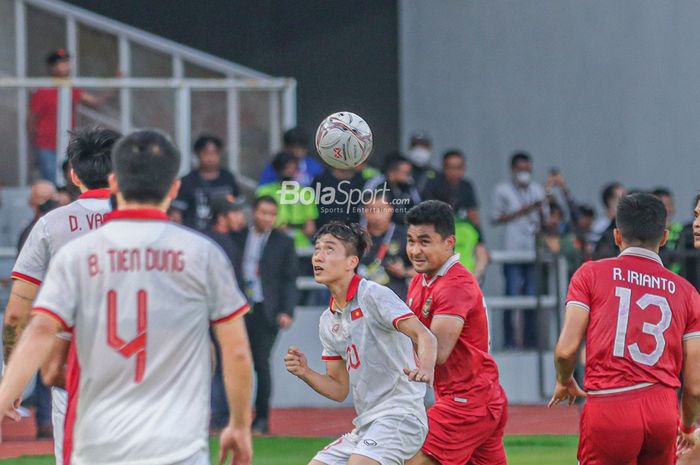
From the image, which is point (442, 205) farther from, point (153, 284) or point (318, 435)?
point (318, 435)

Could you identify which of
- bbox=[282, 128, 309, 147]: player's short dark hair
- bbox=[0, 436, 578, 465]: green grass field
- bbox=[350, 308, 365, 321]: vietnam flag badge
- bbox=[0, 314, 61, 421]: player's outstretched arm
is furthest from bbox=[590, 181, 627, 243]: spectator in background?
bbox=[0, 314, 61, 421]: player's outstretched arm

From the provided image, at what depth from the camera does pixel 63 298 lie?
4859mm

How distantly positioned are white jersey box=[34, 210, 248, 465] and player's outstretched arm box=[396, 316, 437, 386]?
179cm

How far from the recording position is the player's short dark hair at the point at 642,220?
680 centimetres

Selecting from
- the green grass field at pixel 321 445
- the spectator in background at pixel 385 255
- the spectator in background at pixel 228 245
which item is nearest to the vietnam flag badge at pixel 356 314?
the green grass field at pixel 321 445

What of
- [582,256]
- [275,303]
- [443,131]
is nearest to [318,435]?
[275,303]

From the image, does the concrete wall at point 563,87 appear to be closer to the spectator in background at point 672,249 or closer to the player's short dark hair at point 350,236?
the spectator in background at point 672,249

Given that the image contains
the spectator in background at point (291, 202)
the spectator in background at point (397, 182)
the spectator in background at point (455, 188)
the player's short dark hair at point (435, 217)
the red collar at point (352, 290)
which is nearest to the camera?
the red collar at point (352, 290)

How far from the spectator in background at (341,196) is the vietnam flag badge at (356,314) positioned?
2545 mm

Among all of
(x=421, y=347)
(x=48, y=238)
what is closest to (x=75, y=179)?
(x=48, y=238)

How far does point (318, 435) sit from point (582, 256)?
369 centimetres

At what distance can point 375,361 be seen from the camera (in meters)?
7.11

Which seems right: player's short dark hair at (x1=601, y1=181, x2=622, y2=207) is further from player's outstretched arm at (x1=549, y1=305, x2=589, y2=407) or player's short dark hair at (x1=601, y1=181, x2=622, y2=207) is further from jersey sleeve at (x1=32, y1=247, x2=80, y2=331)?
jersey sleeve at (x1=32, y1=247, x2=80, y2=331)

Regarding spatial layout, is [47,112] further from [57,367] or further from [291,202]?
[57,367]
